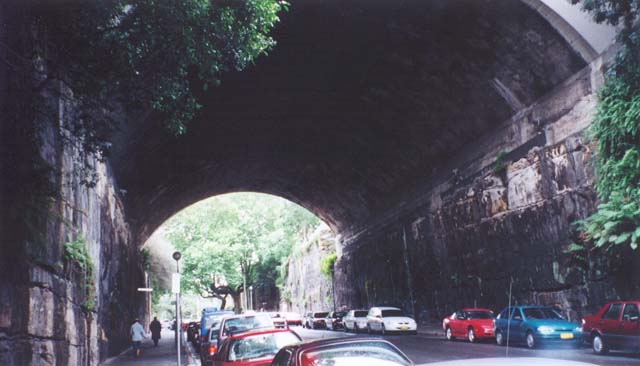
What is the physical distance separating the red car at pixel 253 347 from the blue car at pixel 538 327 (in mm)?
9201

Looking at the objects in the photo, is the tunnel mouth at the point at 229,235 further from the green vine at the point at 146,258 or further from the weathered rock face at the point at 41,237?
the weathered rock face at the point at 41,237

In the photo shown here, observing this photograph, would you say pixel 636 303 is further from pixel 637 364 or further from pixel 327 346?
pixel 327 346

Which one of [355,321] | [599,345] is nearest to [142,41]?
[599,345]

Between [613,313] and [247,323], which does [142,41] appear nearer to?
[247,323]

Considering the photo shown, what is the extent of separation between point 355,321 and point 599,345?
789 inches

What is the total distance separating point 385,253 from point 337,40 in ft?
57.6

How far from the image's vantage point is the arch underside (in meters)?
19.2

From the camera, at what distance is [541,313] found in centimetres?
1869

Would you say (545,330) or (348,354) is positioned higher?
(348,354)

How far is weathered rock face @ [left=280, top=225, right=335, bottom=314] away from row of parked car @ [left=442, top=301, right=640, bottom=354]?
2668cm

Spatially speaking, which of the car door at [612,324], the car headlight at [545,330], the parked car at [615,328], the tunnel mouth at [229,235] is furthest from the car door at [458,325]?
the tunnel mouth at [229,235]

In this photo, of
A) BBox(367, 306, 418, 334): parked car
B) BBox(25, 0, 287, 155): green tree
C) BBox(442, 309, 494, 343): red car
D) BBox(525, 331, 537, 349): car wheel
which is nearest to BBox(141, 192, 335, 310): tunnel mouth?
BBox(367, 306, 418, 334): parked car

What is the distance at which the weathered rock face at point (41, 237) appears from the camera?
898 centimetres

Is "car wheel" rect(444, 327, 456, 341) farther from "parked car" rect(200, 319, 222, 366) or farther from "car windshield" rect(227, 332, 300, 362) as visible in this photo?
"car windshield" rect(227, 332, 300, 362)
